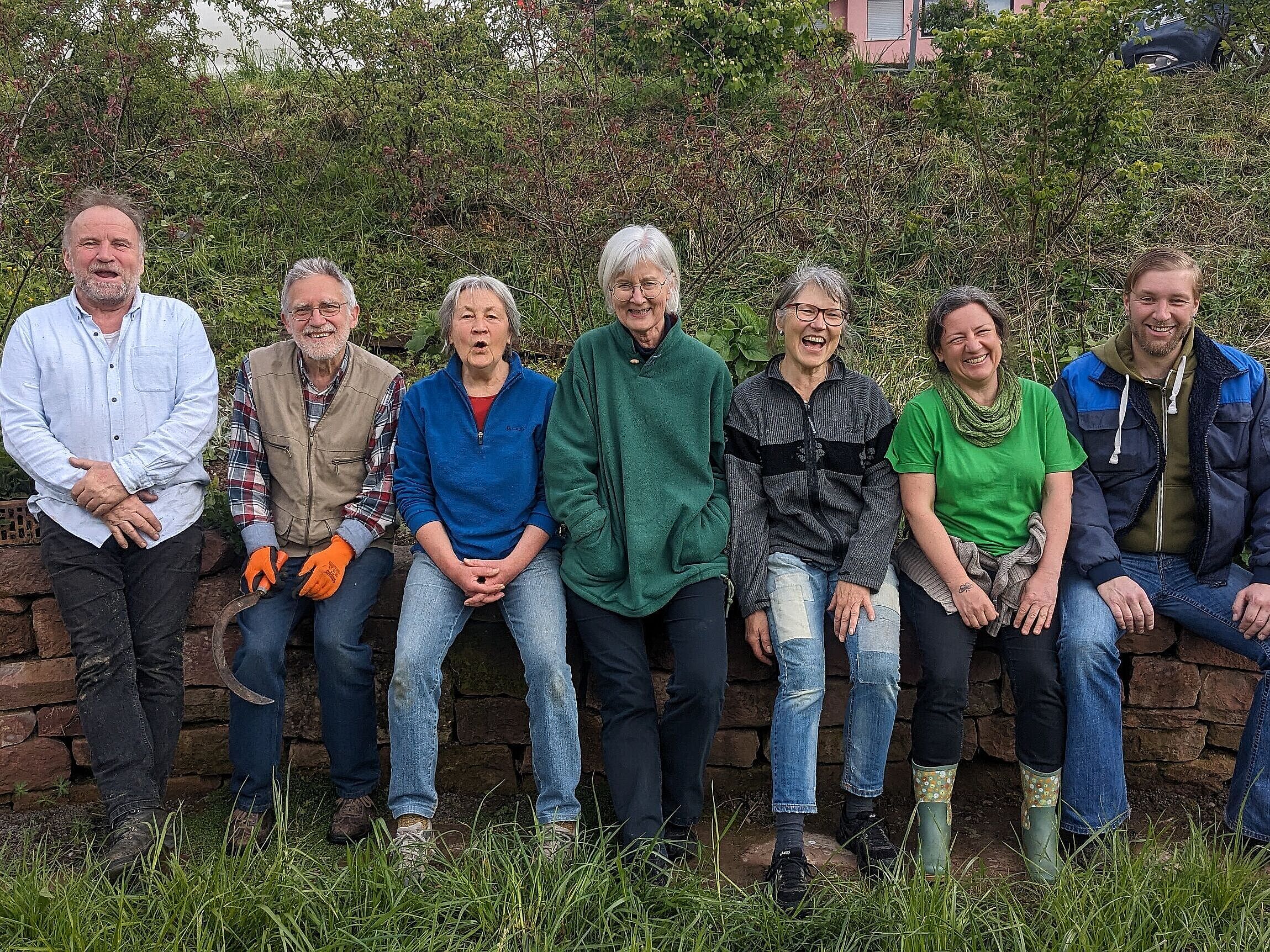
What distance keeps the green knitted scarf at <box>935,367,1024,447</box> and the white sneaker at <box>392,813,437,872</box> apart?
1.98 metres

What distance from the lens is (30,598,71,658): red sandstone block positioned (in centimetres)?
346

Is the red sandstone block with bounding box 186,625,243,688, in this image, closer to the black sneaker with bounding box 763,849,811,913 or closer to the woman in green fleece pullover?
the woman in green fleece pullover

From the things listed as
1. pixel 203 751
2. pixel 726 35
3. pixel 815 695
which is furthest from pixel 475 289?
pixel 726 35

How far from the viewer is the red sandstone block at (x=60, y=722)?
349cm

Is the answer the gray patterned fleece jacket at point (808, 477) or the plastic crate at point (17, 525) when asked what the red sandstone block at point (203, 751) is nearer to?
the plastic crate at point (17, 525)

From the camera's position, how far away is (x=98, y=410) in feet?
10.7

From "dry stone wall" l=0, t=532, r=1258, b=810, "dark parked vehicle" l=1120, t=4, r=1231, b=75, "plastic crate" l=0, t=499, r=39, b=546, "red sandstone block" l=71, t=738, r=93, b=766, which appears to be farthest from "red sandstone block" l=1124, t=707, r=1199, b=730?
"dark parked vehicle" l=1120, t=4, r=1231, b=75

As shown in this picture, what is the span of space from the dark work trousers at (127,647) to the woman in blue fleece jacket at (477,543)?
0.71 metres

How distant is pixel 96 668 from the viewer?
3072mm

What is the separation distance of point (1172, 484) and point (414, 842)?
100 inches

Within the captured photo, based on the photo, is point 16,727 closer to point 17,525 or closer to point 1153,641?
point 17,525

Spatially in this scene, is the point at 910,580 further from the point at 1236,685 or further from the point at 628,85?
the point at 628,85

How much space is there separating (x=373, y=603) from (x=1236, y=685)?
2.86m

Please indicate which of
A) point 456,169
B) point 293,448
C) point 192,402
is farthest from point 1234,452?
point 456,169
